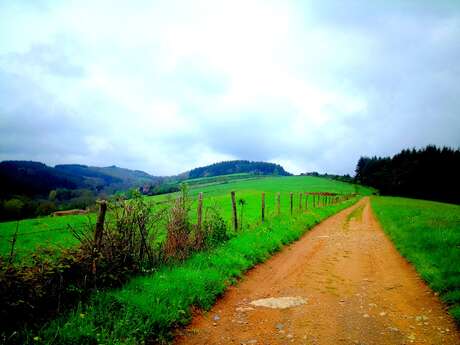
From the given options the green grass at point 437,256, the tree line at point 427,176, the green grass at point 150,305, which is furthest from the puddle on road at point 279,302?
the tree line at point 427,176

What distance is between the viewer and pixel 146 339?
4672 millimetres

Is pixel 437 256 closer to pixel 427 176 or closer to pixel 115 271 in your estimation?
pixel 115 271

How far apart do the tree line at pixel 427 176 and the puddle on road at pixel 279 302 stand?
89681 millimetres

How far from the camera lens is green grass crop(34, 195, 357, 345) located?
437cm

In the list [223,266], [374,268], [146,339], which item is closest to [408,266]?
[374,268]

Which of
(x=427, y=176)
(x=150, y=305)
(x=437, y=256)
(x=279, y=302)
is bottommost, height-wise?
(x=279, y=302)

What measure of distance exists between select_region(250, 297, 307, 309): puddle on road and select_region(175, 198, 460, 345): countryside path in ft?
0.48

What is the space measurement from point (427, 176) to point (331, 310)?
95.8m

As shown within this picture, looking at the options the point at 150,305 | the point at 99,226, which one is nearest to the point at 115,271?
the point at 99,226

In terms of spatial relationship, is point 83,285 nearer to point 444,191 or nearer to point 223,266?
point 223,266

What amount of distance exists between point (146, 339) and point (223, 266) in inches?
153

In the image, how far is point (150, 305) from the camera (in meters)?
5.41

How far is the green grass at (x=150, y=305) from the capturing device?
4.37 m

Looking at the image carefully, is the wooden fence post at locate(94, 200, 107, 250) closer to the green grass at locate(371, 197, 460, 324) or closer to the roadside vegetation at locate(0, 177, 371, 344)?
the roadside vegetation at locate(0, 177, 371, 344)
